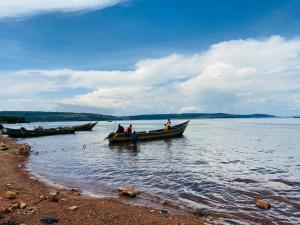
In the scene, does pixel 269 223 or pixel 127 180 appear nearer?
pixel 269 223

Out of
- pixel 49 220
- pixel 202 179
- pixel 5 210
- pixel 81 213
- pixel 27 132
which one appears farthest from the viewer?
pixel 27 132

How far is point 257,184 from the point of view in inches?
736

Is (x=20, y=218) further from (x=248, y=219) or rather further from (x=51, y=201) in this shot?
(x=248, y=219)

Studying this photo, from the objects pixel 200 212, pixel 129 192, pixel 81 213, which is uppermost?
pixel 81 213

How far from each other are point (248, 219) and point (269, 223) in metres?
0.72

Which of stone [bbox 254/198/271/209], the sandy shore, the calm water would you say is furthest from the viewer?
the calm water

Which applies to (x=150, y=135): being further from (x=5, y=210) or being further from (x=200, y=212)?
(x=5, y=210)

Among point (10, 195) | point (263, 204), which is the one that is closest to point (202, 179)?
point (263, 204)

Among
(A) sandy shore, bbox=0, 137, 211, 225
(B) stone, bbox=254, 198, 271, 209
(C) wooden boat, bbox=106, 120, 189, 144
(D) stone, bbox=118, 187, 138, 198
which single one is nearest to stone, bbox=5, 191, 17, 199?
(A) sandy shore, bbox=0, 137, 211, 225

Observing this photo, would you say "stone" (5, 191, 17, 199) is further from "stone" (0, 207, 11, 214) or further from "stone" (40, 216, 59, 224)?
"stone" (40, 216, 59, 224)

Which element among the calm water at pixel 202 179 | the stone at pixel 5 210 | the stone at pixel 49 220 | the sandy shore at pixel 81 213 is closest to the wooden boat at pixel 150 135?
the calm water at pixel 202 179

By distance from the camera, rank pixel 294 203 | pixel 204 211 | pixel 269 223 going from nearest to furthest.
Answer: pixel 269 223, pixel 204 211, pixel 294 203

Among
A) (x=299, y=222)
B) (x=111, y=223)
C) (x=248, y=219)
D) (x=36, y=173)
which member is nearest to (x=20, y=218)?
(x=111, y=223)

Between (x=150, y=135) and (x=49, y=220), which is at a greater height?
(x=150, y=135)
